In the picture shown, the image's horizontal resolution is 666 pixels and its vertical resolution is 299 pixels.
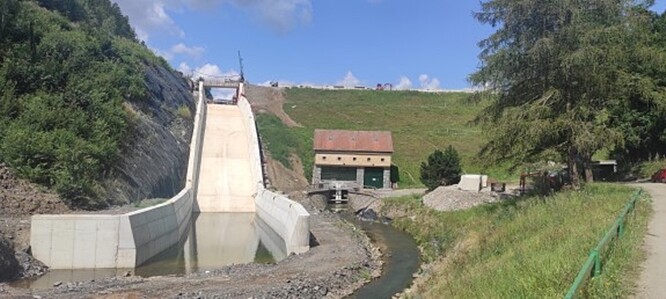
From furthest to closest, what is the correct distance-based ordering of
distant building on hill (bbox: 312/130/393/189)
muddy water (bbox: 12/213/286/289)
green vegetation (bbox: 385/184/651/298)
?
distant building on hill (bbox: 312/130/393/189)
muddy water (bbox: 12/213/286/289)
green vegetation (bbox: 385/184/651/298)

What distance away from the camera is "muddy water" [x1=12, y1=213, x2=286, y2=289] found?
17969mm

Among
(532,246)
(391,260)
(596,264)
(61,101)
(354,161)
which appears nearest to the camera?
(596,264)

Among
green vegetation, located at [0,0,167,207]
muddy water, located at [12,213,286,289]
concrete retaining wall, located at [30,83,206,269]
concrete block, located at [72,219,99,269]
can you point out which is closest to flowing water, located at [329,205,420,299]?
muddy water, located at [12,213,286,289]

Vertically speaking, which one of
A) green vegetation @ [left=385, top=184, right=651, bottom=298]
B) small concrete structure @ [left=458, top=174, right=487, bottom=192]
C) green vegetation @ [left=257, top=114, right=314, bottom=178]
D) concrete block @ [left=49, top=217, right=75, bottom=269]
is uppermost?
green vegetation @ [left=257, top=114, right=314, bottom=178]

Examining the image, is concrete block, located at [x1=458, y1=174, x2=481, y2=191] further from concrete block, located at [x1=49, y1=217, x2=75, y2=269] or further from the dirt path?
concrete block, located at [x1=49, y1=217, x2=75, y2=269]

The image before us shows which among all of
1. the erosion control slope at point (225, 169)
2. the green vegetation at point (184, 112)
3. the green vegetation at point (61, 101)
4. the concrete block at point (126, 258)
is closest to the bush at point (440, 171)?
the erosion control slope at point (225, 169)

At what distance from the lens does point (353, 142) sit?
161 feet

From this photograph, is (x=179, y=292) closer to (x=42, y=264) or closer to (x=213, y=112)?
(x=42, y=264)

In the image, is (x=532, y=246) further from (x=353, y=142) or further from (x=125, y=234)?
(x=353, y=142)

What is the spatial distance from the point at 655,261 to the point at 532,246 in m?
3.74

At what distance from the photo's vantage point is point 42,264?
18.1 meters

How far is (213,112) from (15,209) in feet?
112

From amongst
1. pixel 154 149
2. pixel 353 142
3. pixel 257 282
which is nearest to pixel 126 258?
pixel 257 282

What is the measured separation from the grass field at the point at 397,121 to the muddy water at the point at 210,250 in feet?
62.2
